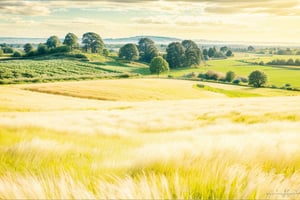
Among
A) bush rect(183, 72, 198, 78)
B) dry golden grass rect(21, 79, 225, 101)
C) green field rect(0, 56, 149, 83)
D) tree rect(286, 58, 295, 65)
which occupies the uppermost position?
tree rect(286, 58, 295, 65)

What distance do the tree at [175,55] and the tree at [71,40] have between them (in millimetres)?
37349

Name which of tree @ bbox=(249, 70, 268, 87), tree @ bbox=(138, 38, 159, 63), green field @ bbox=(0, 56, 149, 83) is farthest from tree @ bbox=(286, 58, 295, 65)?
tree @ bbox=(138, 38, 159, 63)

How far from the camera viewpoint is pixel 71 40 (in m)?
131

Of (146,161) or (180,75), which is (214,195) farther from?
(180,75)

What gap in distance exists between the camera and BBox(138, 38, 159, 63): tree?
131m

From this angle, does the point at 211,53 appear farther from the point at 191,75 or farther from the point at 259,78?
the point at 259,78

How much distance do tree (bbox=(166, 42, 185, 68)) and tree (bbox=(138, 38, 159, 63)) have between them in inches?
398

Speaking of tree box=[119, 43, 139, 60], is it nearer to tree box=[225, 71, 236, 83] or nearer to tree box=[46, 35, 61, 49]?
tree box=[46, 35, 61, 49]

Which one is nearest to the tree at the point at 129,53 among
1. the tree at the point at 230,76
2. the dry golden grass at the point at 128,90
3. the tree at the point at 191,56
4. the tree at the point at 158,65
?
the tree at the point at 191,56

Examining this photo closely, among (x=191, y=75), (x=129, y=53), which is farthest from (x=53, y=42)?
(x=191, y=75)

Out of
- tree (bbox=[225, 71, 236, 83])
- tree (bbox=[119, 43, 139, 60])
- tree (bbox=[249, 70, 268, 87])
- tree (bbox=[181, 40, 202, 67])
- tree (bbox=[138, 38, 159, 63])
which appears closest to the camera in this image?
tree (bbox=[249, 70, 268, 87])

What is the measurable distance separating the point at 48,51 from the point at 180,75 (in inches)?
1819

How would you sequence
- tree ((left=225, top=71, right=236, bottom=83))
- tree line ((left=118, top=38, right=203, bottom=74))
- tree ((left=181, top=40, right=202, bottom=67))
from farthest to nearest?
tree ((left=181, top=40, right=202, bottom=67)) < tree line ((left=118, top=38, right=203, bottom=74)) < tree ((left=225, top=71, right=236, bottom=83))

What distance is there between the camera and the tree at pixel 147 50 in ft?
430
